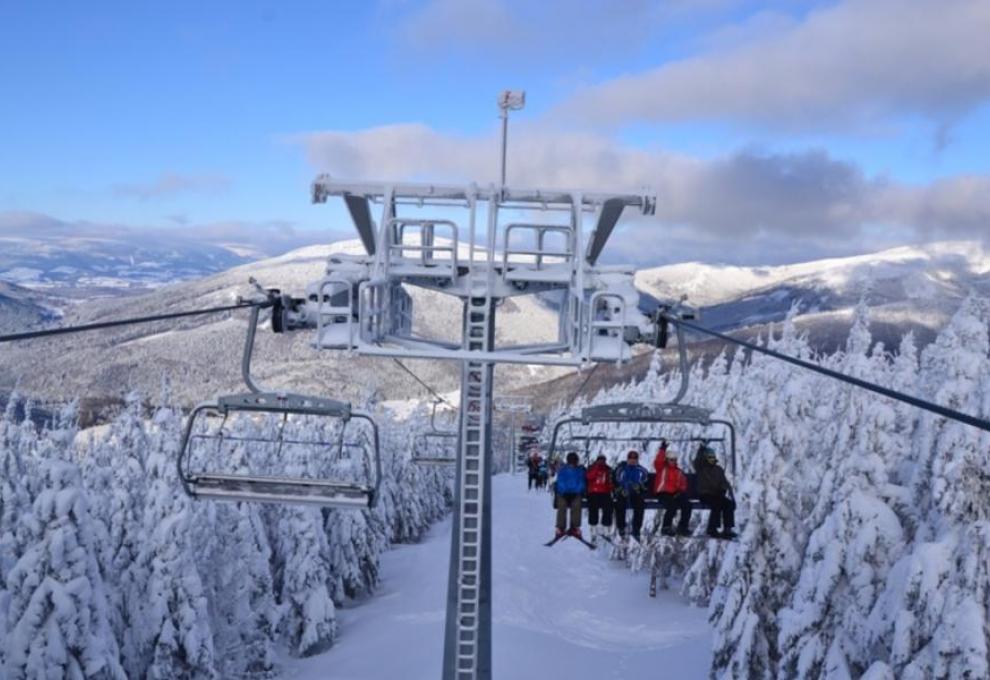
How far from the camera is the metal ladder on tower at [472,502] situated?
1126 cm

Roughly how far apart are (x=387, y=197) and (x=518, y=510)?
235ft

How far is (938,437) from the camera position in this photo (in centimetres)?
1844

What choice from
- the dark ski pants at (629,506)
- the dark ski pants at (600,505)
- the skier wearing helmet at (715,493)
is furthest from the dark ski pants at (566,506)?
the skier wearing helmet at (715,493)

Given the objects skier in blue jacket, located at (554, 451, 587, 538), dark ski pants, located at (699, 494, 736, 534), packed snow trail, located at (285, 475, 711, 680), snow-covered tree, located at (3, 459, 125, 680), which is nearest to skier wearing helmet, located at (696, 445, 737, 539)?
dark ski pants, located at (699, 494, 736, 534)

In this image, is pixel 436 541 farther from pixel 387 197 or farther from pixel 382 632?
pixel 387 197

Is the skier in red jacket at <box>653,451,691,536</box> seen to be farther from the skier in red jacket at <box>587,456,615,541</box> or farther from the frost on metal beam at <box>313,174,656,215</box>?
the frost on metal beam at <box>313,174,656,215</box>

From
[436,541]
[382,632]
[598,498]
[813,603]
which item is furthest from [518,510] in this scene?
[598,498]

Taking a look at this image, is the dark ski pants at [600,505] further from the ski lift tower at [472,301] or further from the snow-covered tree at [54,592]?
the snow-covered tree at [54,592]

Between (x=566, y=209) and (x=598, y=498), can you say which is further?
(x=598, y=498)

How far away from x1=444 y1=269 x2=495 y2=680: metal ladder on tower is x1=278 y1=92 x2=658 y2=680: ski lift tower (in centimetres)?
2

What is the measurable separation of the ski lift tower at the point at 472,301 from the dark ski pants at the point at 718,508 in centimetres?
324

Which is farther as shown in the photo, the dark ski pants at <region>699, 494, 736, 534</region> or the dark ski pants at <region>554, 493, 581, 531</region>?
the dark ski pants at <region>554, 493, 581, 531</region>

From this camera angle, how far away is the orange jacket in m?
13.2

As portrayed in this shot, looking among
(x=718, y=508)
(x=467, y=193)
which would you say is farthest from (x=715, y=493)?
(x=467, y=193)
